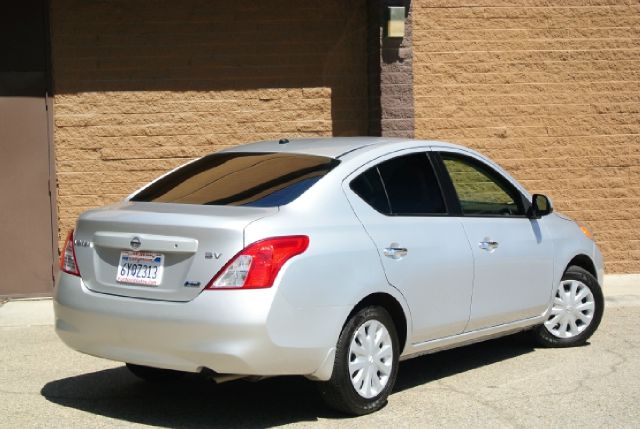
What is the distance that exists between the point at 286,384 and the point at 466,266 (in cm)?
146

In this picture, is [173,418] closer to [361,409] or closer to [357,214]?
[361,409]

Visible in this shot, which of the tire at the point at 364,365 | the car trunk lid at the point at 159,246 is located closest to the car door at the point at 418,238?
the tire at the point at 364,365

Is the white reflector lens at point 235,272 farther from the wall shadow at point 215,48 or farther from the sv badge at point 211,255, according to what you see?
the wall shadow at point 215,48

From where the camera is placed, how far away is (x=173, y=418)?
21.0ft

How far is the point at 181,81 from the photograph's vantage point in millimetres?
11664

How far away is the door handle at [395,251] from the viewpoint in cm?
651

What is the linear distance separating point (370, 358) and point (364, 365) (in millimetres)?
61

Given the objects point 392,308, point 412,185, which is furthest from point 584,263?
point 392,308

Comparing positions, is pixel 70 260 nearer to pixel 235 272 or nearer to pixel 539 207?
pixel 235 272

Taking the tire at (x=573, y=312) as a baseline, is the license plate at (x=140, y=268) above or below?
above

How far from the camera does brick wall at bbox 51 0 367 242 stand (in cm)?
1149

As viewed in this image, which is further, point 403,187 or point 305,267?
point 403,187

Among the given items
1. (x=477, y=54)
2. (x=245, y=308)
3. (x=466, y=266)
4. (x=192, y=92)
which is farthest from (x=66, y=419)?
(x=477, y=54)

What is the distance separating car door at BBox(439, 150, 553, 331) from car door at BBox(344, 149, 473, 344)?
0.54ft
